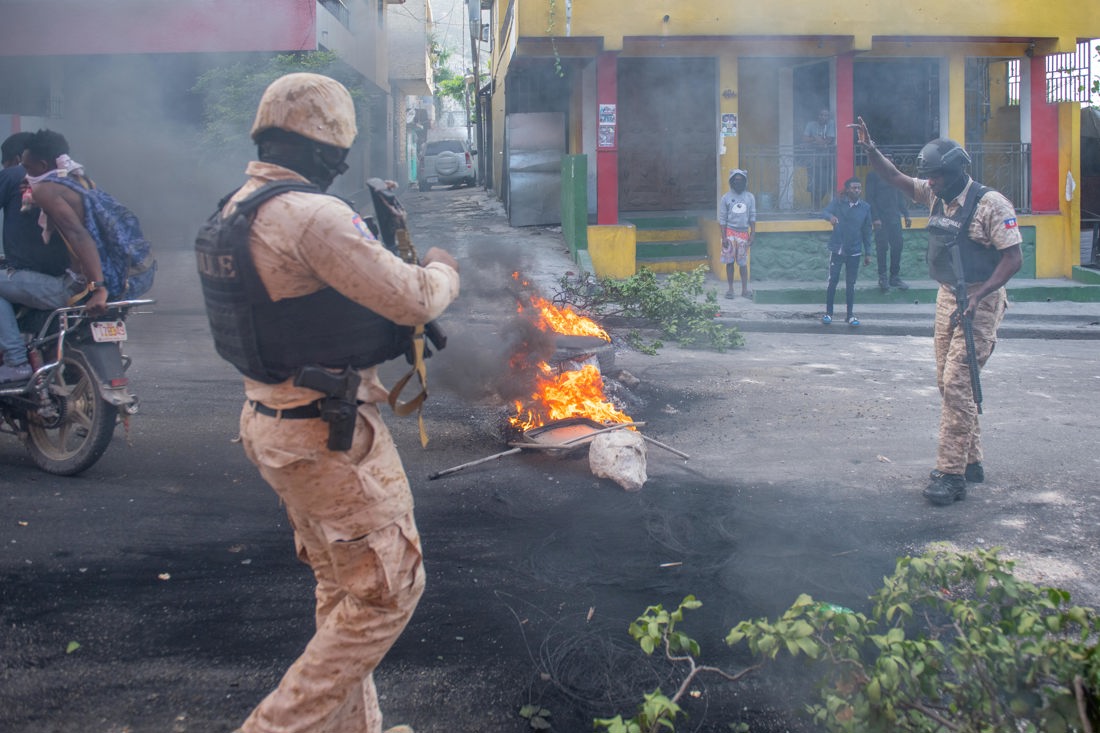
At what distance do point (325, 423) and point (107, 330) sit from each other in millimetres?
3163

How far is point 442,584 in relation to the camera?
157 inches

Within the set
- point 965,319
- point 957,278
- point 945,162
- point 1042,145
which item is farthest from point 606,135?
point 965,319

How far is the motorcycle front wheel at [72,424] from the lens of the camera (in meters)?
5.12

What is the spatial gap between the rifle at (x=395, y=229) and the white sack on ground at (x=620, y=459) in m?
2.61

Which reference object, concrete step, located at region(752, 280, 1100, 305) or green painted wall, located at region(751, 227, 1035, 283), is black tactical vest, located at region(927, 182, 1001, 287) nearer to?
concrete step, located at region(752, 280, 1100, 305)

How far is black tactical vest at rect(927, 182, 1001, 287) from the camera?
5.23 meters

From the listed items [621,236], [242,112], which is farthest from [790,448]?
[242,112]

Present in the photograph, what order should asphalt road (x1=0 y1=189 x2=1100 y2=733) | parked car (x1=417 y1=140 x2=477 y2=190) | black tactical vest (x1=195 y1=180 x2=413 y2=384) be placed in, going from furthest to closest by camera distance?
parked car (x1=417 y1=140 x2=477 y2=190) < asphalt road (x1=0 y1=189 x2=1100 y2=733) < black tactical vest (x1=195 y1=180 x2=413 y2=384)

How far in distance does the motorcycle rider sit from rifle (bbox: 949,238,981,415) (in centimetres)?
452

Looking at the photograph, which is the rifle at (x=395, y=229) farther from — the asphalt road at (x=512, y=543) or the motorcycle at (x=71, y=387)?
the motorcycle at (x=71, y=387)

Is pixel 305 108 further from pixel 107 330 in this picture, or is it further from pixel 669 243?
pixel 669 243

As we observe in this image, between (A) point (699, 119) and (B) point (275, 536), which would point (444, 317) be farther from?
(A) point (699, 119)

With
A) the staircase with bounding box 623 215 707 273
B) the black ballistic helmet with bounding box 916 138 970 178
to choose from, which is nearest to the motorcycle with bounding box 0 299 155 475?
the black ballistic helmet with bounding box 916 138 970 178

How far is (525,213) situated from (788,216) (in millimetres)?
4578
